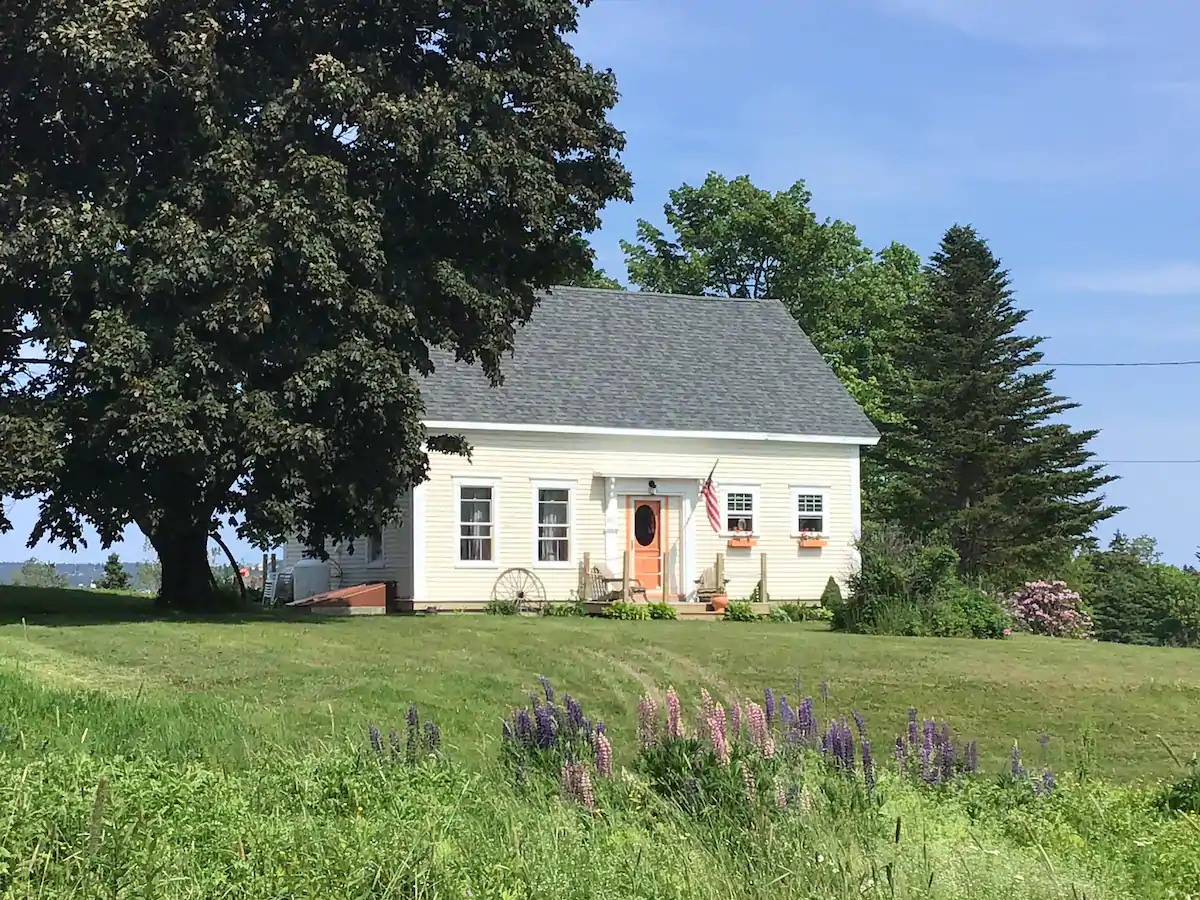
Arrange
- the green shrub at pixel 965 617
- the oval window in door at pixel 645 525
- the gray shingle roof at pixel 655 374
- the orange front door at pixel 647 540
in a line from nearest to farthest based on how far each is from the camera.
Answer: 1. the green shrub at pixel 965 617
2. the gray shingle roof at pixel 655 374
3. the orange front door at pixel 647 540
4. the oval window in door at pixel 645 525

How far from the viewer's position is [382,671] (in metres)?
13.9

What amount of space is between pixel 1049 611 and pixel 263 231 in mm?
19792

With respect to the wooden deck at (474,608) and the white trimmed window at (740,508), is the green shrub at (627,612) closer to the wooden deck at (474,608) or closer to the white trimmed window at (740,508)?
the wooden deck at (474,608)

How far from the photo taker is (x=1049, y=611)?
30219 mm

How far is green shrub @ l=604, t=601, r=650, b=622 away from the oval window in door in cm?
269

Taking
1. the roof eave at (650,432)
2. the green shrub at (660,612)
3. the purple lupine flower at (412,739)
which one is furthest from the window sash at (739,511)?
the purple lupine flower at (412,739)

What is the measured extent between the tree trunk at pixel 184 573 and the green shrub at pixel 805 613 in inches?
414

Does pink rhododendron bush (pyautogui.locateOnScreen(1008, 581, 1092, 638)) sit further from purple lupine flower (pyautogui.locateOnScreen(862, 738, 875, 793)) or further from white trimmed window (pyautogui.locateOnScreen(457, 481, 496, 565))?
purple lupine flower (pyautogui.locateOnScreen(862, 738, 875, 793))

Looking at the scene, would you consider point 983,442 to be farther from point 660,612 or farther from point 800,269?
point 660,612

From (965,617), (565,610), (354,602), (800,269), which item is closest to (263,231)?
(354,602)

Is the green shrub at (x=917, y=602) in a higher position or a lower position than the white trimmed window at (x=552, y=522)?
lower

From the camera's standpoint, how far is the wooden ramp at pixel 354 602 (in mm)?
25391

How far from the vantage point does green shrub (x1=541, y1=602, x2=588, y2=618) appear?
25.4m

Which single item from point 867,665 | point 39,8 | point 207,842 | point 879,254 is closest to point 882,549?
point 867,665
